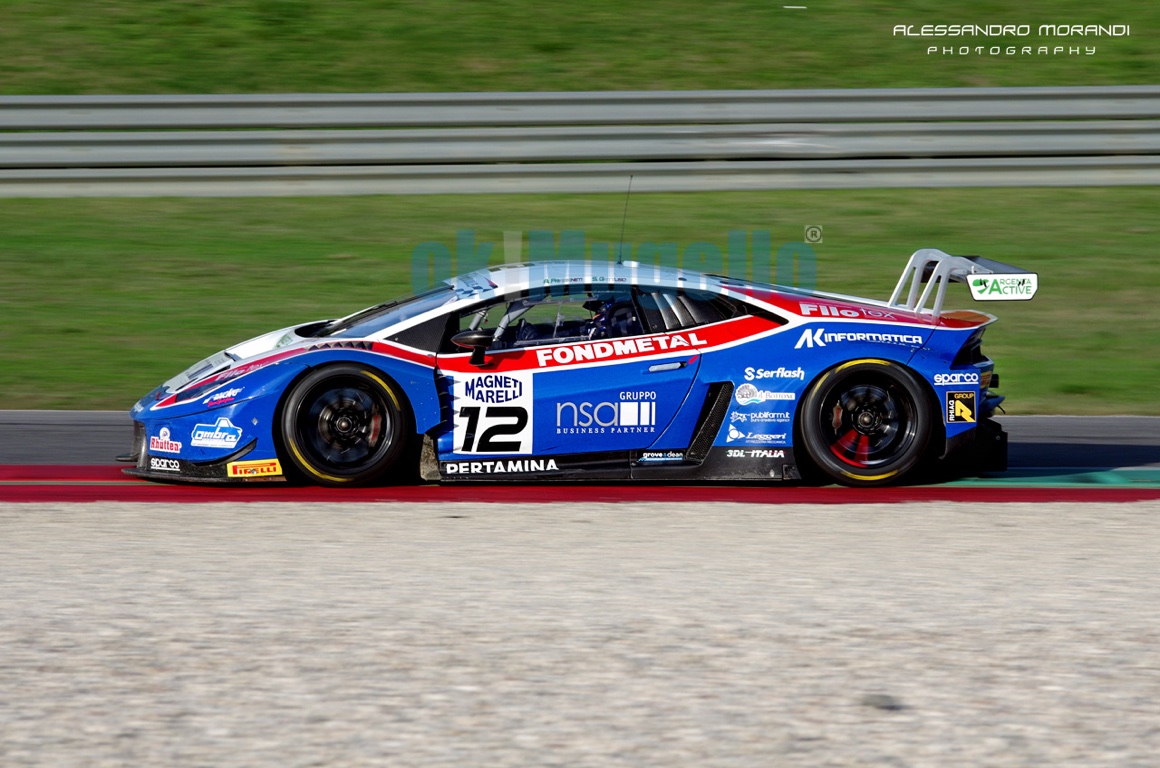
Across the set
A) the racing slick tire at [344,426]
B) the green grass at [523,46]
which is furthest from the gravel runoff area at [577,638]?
the green grass at [523,46]

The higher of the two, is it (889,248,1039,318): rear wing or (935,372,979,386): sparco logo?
(889,248,1039,318): rear wing

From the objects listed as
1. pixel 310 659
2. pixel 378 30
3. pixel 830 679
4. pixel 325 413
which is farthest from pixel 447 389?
pixel 378 30

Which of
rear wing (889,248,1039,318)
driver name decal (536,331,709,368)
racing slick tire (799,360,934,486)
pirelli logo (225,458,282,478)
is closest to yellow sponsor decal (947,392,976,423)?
racing slick tire (799,360,934,486)

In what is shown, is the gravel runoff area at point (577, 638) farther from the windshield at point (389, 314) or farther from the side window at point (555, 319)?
the windshield at point (389, 314)

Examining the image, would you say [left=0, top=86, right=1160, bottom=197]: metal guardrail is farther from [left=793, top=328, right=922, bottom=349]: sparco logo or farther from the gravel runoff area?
the gravel runoff area

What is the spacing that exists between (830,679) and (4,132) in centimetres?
1217

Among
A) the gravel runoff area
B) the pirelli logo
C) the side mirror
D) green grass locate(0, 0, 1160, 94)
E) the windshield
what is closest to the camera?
the gravel runoff area

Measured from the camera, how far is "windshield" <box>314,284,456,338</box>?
729 cm

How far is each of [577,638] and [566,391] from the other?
237 centimetres

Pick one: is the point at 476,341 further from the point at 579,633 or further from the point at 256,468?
the point at 579,633

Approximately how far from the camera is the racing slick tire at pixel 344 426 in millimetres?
7023

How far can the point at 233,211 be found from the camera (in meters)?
14.1

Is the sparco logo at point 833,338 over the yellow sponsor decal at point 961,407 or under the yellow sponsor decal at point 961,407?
over

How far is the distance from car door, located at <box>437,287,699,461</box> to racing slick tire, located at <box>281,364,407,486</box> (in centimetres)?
27
